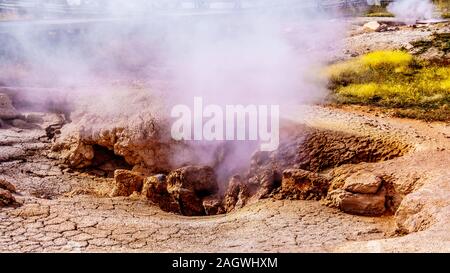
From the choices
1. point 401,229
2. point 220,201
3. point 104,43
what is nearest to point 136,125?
point 220,201

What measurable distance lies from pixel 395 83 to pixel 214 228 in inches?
218

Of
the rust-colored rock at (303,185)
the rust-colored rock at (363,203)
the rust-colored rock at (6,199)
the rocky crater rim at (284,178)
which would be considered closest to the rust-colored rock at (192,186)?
the rocky crater rim at (284,178)

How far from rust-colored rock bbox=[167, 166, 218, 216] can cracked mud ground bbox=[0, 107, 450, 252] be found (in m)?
0.33

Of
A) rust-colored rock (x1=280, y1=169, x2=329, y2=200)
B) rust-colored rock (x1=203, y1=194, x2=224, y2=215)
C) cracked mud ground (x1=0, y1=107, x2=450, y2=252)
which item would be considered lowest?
rust-colored rock (x1=203, y1=194, x2=224, y2=215)

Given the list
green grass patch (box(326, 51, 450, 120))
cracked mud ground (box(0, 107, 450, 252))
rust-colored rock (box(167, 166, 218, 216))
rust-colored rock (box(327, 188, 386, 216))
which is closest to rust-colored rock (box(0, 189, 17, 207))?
cracked mud ground (box(0, 107, 450, 252))

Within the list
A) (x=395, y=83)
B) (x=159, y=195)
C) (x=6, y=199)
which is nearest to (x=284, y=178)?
(x=159, y=195)

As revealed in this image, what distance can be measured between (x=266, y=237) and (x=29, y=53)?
24.5 feet

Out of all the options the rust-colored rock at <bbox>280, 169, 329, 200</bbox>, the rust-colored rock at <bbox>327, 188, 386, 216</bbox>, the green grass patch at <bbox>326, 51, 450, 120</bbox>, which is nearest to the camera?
the rust-colored rock at <bbox>327, 188, 386, 216</bbox>

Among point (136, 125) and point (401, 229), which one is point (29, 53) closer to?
point (136, 125)

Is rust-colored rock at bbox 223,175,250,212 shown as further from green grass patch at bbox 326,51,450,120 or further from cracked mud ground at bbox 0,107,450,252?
green grass patch at bbox 326,51,450,120

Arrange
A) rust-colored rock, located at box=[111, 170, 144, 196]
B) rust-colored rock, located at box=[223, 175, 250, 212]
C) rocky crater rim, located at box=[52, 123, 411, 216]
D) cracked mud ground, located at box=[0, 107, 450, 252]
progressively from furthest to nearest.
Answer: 1. rust-colored rock, located at box=[111, 170, 144, 196]
2. rust-colored rock, located at box=[223, 175, 250, 212]
3. rocky crater rim, located at box=[52, 123, 411, 216]
4. cracked mud ground, located at box=[0, 107, 450, 252]

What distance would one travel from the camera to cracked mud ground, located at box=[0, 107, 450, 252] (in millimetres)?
3516

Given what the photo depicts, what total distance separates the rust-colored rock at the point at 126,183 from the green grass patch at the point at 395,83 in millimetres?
3546

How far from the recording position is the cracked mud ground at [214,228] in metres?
3.52
